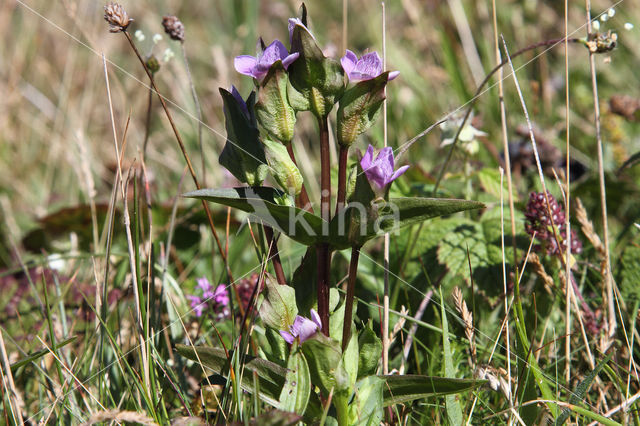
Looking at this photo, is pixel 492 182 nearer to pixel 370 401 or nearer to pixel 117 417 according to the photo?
pixel 370 401

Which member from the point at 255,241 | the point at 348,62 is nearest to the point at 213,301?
the point at 255,241

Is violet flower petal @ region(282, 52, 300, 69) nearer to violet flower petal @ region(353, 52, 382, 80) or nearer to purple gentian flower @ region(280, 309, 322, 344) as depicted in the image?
violet flower petal @ region(353, 52, 382, 80)

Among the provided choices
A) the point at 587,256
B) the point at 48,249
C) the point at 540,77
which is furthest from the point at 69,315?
the point at 540,77

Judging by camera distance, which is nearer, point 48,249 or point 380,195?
point 380,195

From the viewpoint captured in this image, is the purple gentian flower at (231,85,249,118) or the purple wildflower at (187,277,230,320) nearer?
the purple gentian flower at (231,85,249,118)

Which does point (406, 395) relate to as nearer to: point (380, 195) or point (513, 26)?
point (380, 195)

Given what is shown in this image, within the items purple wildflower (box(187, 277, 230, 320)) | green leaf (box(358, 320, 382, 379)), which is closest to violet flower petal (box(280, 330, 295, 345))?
green leaf (box(358, 320, 382, 379))

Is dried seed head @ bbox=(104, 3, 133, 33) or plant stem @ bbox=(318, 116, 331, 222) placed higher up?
dried seed head @ bbox=(104, 3, 133, 33)
